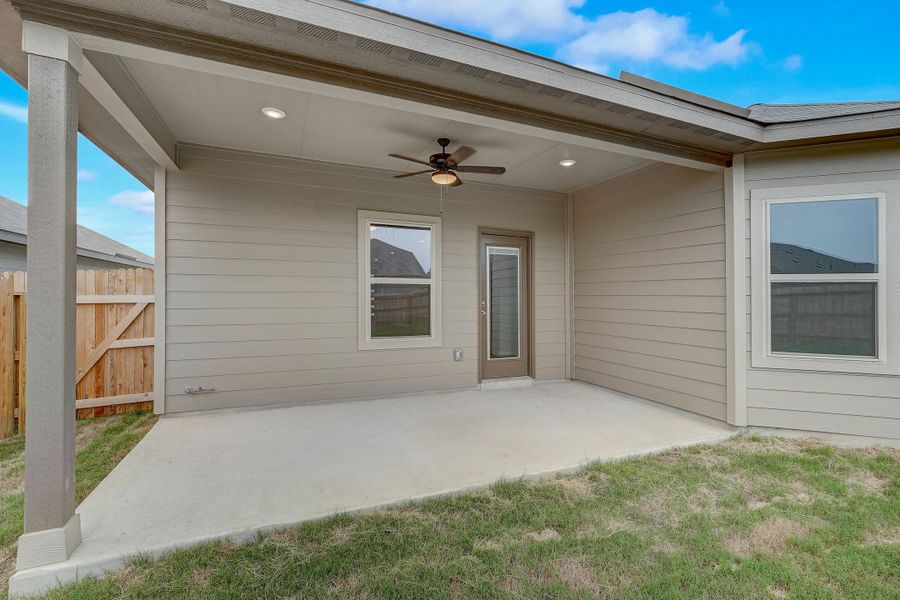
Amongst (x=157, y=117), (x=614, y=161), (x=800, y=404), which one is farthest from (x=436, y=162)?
(x=800, y=404)

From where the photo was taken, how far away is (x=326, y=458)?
2.89 m

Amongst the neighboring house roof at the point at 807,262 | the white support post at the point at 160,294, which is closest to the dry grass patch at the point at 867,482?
the neighboring house roof at the point at 807,262

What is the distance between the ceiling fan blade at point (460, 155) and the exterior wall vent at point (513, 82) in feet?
2.92

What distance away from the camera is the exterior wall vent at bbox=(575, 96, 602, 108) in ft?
8.84

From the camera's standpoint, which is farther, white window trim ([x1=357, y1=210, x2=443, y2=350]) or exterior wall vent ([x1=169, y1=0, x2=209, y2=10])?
white window trim ([x1=357, y1=210, x2=443, y2=350])

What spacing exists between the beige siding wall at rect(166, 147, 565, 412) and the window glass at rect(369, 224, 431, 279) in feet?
0.76

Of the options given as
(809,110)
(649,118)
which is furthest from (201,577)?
(809,110)

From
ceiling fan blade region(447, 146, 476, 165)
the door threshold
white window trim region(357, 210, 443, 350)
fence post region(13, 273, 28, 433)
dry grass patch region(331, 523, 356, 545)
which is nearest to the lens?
dry grass patch region(331, 523, 356, 545)

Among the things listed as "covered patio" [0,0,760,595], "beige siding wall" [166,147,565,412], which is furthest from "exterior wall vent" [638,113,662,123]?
"beige siding wall" [166,147,565,412]

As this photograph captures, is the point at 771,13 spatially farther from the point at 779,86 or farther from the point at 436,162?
the point at 436,162

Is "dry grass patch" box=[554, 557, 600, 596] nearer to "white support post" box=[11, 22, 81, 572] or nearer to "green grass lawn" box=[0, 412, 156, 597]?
"white support post" box=[11, 22, 81, 572]

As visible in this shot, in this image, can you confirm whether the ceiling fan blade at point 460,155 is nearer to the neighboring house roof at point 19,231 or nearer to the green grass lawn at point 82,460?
the green grass lawn at point 82,460

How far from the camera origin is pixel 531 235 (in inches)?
214

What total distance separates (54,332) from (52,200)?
604mm
